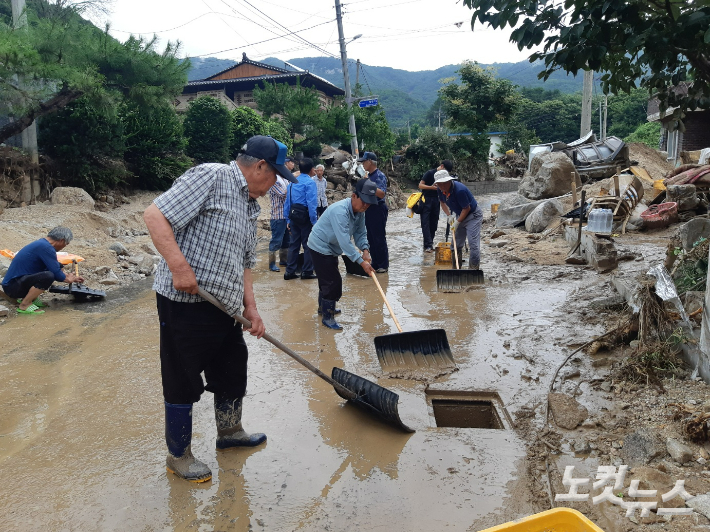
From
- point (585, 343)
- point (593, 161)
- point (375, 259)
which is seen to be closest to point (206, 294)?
point (585, 343)

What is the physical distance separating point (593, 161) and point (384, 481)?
54.0ft

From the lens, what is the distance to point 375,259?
29.7ft

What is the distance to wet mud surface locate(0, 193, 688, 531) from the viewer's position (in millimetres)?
2836

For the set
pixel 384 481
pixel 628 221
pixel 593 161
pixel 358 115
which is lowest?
pixel 384 481

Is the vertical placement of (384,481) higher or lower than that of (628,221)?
lower

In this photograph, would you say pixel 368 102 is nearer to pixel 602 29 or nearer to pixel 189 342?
pixel 602 29

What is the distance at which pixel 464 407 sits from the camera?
426 centimetres

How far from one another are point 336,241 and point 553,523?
394cm

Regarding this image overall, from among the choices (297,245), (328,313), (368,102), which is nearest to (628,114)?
(368,102)

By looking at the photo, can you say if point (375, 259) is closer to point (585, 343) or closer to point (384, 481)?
point (585, 343)

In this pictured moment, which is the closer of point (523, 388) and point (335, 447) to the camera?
point (335, 447)

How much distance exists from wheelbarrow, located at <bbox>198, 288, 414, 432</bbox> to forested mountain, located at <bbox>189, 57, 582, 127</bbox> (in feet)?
265

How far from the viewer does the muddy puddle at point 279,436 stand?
2.83m

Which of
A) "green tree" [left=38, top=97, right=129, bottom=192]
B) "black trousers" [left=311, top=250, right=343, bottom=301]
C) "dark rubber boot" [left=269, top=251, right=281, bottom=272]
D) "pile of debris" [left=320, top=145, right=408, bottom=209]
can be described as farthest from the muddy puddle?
"pile of debris" [left=320, top=145, right=408, bottom=209]
